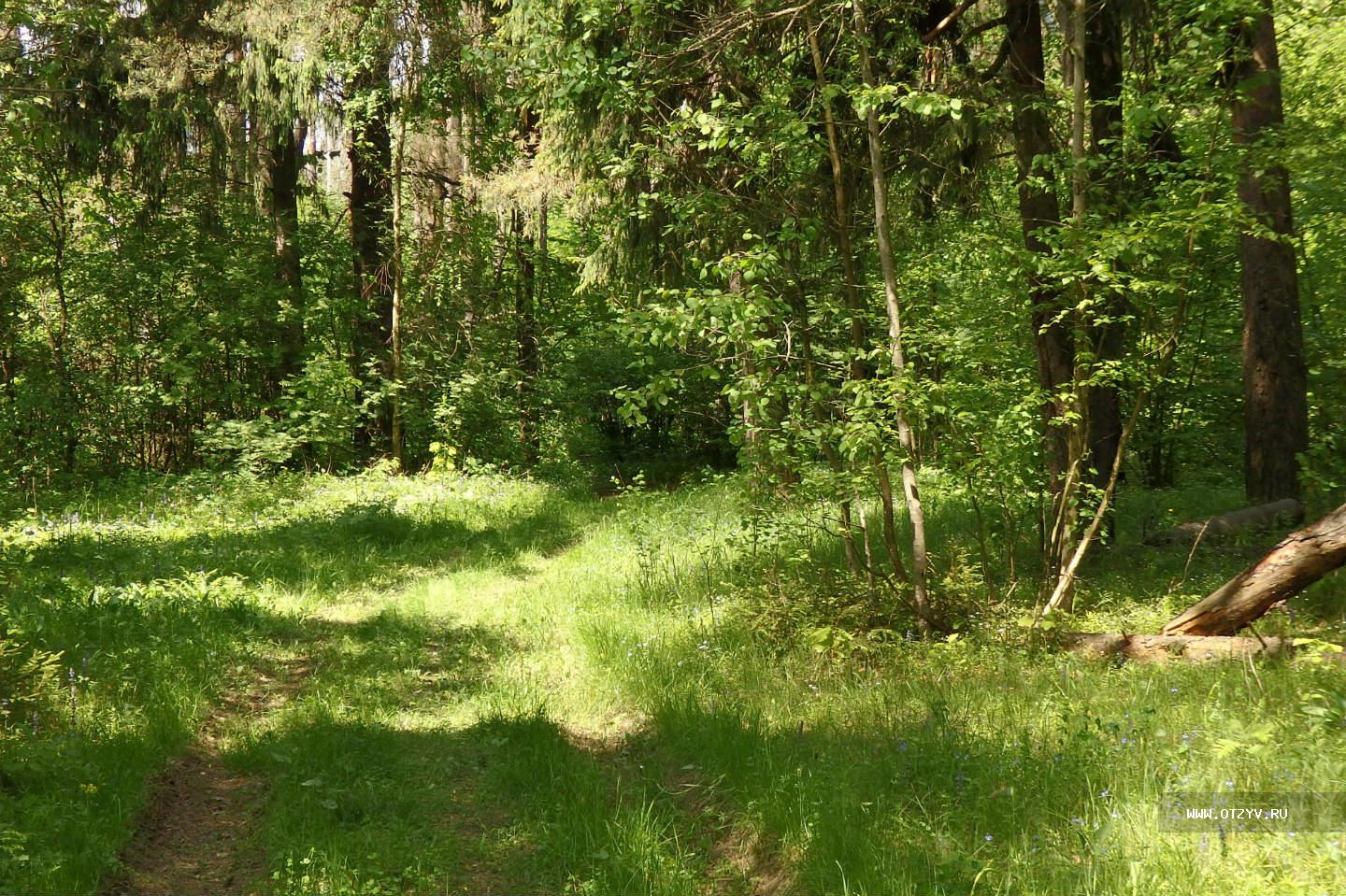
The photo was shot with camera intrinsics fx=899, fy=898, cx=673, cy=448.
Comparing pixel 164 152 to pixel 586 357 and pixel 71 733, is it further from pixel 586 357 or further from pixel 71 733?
pixel 71 733

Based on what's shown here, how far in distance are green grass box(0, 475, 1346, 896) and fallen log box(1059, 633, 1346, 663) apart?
0.78ft

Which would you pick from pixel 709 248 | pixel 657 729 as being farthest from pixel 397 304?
pixel 657 729

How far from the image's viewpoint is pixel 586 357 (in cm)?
1866

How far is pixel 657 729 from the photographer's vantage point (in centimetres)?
571

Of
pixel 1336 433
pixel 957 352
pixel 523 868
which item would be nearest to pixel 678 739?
pixel 523 868

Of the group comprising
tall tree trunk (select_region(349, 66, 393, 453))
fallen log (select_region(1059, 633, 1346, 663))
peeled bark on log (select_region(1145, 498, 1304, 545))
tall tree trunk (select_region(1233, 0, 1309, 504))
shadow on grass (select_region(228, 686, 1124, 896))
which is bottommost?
shadow on grass (select_region(228, 686, 1124, 896))

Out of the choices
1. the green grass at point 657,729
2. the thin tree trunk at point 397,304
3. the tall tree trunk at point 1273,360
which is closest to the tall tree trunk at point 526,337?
the thin tree trunk at point 397,304

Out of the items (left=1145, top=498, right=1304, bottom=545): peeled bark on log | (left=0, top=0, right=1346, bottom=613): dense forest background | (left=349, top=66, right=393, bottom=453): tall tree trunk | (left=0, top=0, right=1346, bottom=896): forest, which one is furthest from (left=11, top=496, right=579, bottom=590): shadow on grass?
(left=1145, top=498, right=1304, bottom=545): peeled bark on log

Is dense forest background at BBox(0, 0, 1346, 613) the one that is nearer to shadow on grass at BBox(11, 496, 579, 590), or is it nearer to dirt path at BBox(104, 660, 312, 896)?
shadow on grass at BBox(11, 496, 579, 590)

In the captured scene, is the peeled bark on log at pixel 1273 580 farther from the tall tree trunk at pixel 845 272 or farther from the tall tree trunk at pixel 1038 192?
the tall tree trunk at pixel 845 272

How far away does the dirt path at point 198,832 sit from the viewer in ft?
13.3

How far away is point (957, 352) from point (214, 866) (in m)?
5.24

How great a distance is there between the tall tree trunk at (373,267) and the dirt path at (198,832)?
11.8 metres

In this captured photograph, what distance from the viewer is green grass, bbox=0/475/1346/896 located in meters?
3.74
